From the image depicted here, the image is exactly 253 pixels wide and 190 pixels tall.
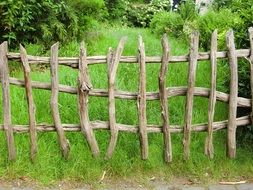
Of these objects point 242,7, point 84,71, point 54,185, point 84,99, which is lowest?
point 54,185

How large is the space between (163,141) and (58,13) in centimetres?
391

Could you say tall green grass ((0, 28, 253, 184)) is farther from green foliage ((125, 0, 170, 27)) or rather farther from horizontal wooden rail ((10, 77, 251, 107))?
green foliage ((125, 0, 170, 27))

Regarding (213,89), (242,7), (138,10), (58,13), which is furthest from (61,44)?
(138,10)

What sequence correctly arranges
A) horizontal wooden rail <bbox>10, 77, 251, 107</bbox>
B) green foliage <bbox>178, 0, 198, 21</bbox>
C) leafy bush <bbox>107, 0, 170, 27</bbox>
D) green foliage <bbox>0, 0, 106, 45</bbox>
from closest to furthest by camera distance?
horizontal wooden rail <bbox>10, 77, 251, 107</bbox>, green foliage <bbox>0, 0, 106, 45</bbox>, green foliage <bbox>178, 0, 198, 21</bbox>, leafy bush <bbox>107, 0, 170, 27</bbox>

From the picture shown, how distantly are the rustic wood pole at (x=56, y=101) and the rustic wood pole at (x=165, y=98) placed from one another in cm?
94

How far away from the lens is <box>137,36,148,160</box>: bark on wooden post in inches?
160

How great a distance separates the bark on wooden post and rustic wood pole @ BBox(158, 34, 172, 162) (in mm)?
167

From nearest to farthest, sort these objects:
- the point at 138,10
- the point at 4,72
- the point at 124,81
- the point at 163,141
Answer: the point at 4,72, the point at 163,141, the point at 124,81, the point at 138,10

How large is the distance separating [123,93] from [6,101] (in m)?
1.08

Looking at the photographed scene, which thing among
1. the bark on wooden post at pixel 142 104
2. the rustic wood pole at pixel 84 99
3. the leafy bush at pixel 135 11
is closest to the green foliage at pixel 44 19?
the rustic wood pole at pixel 84 99

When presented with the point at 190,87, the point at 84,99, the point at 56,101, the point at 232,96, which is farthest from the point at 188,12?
the point at 56,101

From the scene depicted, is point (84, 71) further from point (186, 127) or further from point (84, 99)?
point (186, 127)

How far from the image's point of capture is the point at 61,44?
762 cm

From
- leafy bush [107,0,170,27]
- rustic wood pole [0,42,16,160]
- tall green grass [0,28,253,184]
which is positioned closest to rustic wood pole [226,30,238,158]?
tall green grass [0,28,253,184]
